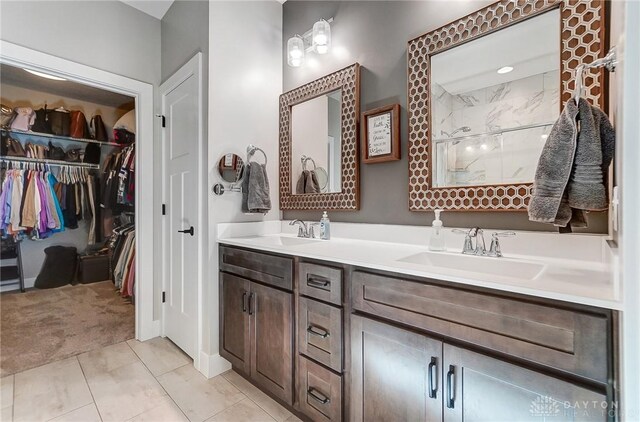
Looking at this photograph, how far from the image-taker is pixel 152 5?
2.26 m

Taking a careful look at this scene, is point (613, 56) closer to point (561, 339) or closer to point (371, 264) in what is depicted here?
point (561, 339)

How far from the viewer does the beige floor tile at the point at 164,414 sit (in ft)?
4.74

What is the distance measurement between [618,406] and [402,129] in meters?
1.32

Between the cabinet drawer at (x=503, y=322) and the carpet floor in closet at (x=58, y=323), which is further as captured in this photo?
the carpet floor in closet at (x=58, y=323)

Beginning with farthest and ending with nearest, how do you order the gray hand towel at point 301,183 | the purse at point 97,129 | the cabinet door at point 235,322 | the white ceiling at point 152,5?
the purse at point 97,129 → the white ceiling at point 152,5 → the gray hand towel at point 301,183 → the cabinet door at point 235,322

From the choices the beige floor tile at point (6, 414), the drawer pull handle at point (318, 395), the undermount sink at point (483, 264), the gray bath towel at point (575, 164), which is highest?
the gray bath towel at point (575, 164)

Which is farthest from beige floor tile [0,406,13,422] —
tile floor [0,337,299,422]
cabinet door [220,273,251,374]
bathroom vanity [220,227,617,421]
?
bathroom vanity [220,227,617,421]

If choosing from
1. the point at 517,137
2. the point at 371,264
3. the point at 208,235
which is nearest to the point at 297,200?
the point at 208,235

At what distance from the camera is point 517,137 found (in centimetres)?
124

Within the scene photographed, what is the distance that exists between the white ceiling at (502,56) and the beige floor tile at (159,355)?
2.44 meters

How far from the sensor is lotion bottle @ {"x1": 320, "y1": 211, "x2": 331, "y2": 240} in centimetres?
185

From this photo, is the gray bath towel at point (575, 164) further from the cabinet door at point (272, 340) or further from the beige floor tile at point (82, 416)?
the beige floor tile at point (82, 416)

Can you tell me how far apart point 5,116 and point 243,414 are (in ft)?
13.7

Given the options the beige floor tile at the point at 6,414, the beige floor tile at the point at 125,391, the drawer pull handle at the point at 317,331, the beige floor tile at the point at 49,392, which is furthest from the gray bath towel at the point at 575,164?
the beige floor tile at the point at 6,414
